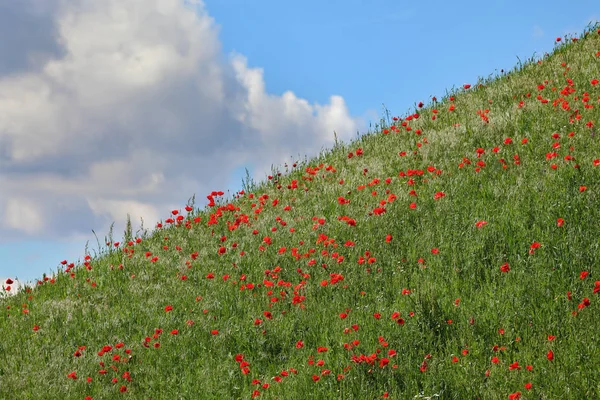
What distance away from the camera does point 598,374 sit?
6.40 meters

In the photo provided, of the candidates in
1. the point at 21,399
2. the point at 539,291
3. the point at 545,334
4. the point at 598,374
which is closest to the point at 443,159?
the point at 539,291

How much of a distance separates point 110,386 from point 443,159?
714 centimetres

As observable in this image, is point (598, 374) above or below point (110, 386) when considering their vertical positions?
below

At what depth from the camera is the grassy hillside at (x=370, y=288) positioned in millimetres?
7051

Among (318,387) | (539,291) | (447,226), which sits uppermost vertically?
(447,226)

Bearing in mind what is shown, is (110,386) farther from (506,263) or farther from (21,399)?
(506,263)

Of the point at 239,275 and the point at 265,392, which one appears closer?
the point at 265,392

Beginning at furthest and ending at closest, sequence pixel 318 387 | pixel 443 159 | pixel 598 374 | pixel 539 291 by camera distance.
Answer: pixel 443 159
pixel 539 291
pixel 318 387
pixel 598 374

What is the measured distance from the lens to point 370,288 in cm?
893

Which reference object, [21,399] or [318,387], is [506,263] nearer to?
[318,387]

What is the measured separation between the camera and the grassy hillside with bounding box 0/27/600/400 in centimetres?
705

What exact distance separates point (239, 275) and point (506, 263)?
399cm

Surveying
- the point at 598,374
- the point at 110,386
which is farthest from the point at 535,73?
the point at 110,386

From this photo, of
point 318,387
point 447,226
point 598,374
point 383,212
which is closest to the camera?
point 598,374
